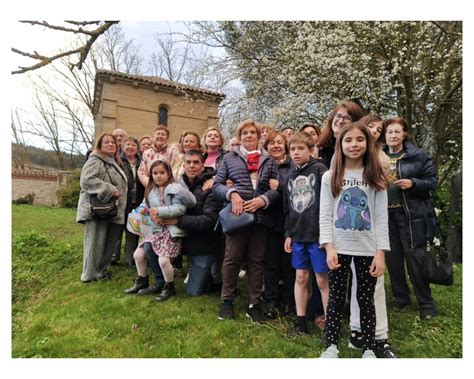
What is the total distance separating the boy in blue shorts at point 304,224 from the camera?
9.62ft

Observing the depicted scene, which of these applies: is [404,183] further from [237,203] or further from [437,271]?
[237,203]

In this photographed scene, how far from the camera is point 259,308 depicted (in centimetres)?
339

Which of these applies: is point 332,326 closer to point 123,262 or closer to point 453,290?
point 453,290

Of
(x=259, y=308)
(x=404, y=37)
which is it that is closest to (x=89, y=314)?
(x=259, y=308)

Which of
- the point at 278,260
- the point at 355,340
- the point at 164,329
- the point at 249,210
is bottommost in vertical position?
the point at 164,329

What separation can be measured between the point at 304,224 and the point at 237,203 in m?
0.68

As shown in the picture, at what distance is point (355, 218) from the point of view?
2562mm

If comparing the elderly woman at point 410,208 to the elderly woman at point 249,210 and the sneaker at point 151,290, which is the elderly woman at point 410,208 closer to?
the elderly woman at point 249,210

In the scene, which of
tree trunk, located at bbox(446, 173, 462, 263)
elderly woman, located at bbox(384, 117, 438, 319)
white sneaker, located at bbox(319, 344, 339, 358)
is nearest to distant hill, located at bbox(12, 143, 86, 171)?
tree trunk, located at bbox(446, 173, 462, 263)

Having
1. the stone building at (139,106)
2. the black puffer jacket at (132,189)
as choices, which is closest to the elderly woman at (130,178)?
the black puffer jacket at (132,189)

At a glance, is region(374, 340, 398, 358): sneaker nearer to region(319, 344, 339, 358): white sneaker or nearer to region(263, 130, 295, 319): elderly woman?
region(319, 344, 339, 358): white sneaker

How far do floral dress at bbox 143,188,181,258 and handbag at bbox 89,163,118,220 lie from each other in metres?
0.90

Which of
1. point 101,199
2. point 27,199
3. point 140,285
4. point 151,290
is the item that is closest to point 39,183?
point 27,199

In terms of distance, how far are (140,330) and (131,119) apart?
16786mm
